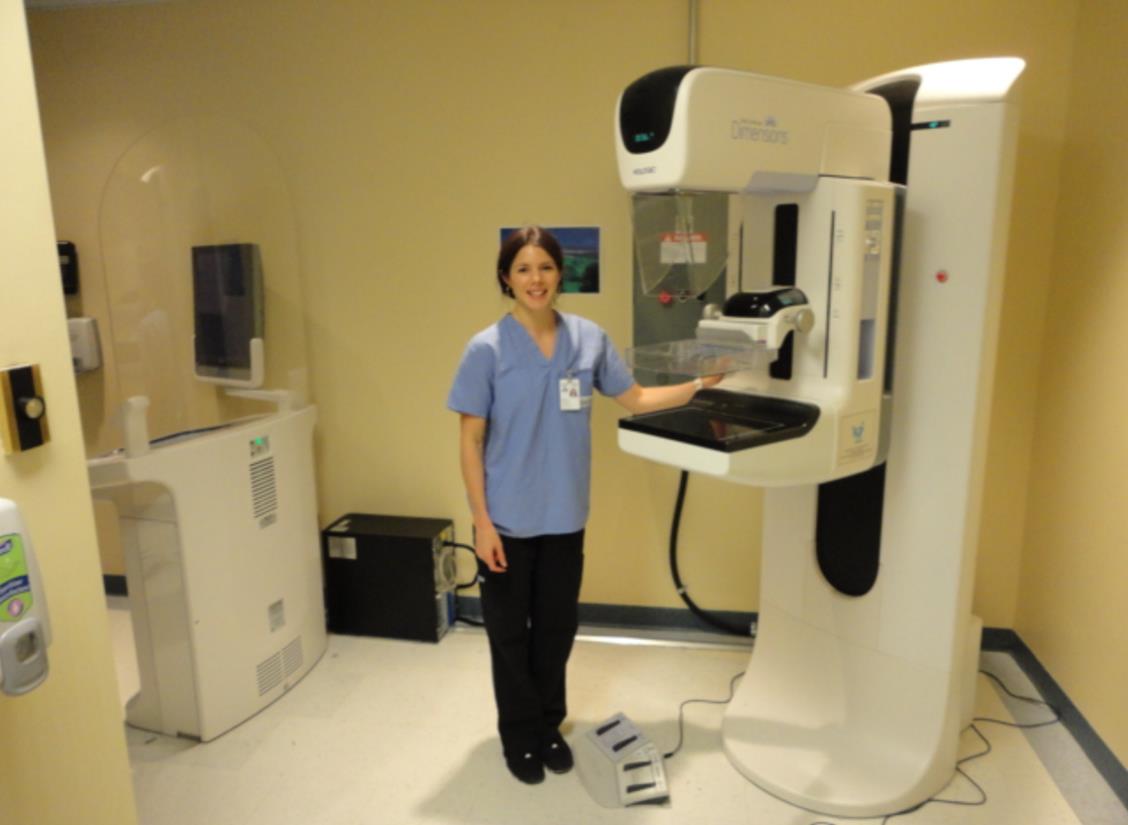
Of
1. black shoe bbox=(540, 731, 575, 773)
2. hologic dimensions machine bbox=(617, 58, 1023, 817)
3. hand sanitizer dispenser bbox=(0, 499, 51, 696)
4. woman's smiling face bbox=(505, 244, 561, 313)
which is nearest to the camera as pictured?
hand sanitizer dispenser bbox=(0, 499, 51, 696)

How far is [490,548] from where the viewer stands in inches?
73.4

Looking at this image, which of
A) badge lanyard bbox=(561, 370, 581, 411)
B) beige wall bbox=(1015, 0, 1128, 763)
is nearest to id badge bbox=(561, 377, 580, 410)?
badge lanyard bbox=(561, 370, 581, 411)

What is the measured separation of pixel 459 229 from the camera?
8.75 feet

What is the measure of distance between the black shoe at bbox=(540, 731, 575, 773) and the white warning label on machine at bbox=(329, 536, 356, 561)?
1051 mm

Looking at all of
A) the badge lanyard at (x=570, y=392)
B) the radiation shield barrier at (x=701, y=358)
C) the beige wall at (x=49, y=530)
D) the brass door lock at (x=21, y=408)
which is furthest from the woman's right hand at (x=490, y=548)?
the brass door lock at (x=21, y=408)

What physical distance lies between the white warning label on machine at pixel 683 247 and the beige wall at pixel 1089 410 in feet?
3.54

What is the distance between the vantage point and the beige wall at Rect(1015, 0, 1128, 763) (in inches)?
76.2

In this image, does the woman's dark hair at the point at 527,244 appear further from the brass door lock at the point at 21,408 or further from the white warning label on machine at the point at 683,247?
the brass door lock at the point at 21,408

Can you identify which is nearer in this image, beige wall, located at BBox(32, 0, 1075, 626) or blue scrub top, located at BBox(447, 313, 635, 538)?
blue scrub top, located at BBox(447, 313, 635, 538)

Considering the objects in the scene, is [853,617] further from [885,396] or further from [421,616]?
[421,616]

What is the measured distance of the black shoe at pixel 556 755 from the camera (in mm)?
2053

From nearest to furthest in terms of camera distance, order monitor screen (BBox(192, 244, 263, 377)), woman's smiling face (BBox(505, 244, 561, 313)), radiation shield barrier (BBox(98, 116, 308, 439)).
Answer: woman's smiling face (BBox(505, 244, 561, 313)), radiation shield barrier (BBox(98, 116, 308, 439)), monitor screen (BBox(192, 244, 263, 377))

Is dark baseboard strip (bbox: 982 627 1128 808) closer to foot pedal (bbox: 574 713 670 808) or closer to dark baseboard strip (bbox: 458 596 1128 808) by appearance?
dark baseboard strip (bbox: 458 596 1128 808)

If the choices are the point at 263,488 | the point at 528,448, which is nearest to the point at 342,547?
the point at 263,488
